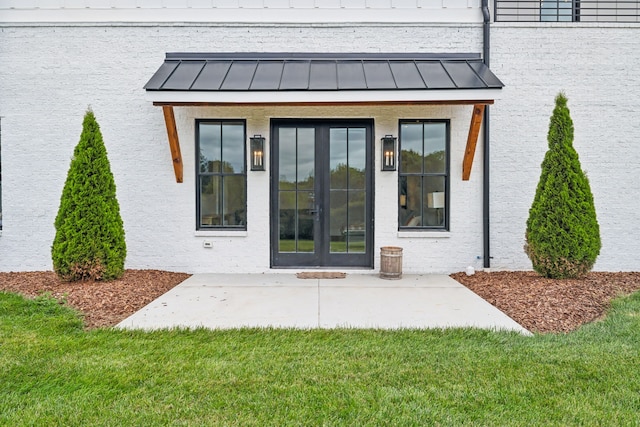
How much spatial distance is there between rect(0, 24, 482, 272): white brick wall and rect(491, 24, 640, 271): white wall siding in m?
0.53

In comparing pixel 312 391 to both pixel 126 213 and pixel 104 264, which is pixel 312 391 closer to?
pixel 104 264

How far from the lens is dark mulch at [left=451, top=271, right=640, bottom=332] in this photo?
4.12 meters

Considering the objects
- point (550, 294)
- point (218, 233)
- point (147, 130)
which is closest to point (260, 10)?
point (147, 130)

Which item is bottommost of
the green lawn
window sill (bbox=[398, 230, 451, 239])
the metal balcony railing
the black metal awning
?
the green lawn

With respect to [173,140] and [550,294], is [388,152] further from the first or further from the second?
[173,140]

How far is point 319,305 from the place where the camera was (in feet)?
15.3

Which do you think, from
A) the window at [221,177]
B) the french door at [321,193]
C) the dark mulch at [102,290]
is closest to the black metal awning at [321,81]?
the window at [221,177]

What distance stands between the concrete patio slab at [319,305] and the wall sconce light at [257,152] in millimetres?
1915

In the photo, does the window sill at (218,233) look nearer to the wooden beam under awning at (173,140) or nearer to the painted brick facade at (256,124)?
the painted brick facade at (256,124)

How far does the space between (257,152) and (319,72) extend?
1655 millimetres

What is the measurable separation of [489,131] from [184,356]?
5874mm

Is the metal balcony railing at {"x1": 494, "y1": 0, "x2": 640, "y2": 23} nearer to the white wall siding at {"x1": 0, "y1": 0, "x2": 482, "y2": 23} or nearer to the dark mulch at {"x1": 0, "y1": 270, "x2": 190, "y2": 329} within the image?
the white wall siding at {"x1": 0, "y1": 0, "x2": 482, "y2": 23}

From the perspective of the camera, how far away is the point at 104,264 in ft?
17.8

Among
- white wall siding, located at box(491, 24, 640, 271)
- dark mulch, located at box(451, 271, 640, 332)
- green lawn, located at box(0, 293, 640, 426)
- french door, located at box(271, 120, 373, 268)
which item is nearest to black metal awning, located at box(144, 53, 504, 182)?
white wall siding, located at box(491, 24, 640, 271)
